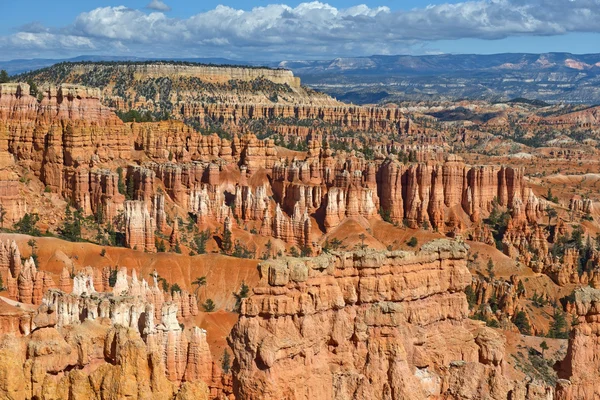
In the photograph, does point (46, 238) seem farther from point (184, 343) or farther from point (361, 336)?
point (361, 336)

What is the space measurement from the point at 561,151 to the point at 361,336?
16367cm

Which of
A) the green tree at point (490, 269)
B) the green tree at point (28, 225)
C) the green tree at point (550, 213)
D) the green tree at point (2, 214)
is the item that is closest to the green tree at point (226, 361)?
the green tree at point (28, 225)

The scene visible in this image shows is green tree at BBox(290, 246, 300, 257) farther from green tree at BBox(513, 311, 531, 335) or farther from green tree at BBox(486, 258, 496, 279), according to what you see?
green tree at BBox(513, 311, 531, 335)

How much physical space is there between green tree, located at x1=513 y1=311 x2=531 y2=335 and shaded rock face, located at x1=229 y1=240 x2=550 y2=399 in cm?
2546

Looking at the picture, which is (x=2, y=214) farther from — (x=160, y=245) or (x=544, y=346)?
(x=544, y=346)

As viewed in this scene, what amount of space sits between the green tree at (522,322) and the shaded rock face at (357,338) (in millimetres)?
25462

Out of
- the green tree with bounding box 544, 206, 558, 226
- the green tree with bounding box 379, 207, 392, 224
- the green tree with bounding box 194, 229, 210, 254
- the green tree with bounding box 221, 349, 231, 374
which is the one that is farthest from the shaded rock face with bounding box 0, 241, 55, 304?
the green tree with bounding box 544, 206, 558, 226

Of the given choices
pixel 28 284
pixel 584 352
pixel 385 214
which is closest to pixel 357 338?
pixel 584 352

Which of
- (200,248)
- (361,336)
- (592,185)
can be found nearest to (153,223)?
(200,248)

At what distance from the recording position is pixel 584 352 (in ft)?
112

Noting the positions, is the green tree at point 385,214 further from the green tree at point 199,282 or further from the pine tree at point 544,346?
the pine tree at point 544,346

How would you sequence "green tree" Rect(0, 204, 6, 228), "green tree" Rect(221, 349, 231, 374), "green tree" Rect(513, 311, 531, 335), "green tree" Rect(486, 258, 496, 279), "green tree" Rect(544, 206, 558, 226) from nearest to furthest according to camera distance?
"green tree" Rect(221, 349, 231, 374) → "green tree" Rect(513, 311, 531, 335) → "green tree" Rect(0, 204, 6, 228) → "green tree" Rect(486, 258, 496, 279) → "green tree" Rect(544, 206, 558, 226)

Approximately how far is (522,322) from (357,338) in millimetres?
35343

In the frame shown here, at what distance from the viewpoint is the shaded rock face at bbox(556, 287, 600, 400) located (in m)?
33.4
